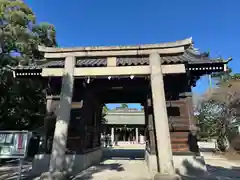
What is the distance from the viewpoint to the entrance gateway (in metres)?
5.23

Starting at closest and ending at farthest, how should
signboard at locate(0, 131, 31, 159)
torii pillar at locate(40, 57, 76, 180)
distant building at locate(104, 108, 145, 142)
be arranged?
torii pillar at locate(40, 57, 76, 180), signboard at locate(0, 131, 31, 159), distant building at locate(104, 108, 145, 142)

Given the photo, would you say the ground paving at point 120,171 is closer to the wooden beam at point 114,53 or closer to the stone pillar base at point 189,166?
the stone pillar base at point 189,166

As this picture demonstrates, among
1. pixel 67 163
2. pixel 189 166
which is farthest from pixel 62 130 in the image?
pixel 189 166

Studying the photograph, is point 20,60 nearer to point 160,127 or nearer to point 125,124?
point 160,127

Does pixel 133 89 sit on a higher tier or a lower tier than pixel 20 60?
lower

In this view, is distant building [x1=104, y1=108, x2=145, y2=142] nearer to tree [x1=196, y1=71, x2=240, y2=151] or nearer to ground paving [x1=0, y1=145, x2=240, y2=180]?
tree [x1=196, y1=71, x2=240, y2=151]

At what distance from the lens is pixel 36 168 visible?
287 inches

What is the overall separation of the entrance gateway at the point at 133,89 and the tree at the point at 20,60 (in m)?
2.64

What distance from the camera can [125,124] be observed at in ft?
88.0

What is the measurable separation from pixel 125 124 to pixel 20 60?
63.0ft

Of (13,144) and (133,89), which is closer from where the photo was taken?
(13,144)

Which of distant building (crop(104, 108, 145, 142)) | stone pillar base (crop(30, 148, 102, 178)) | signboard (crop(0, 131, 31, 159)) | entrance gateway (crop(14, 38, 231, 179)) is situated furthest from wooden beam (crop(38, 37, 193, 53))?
distant building (crop(104, 108, 145, 142))

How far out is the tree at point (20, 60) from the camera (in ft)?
31.8

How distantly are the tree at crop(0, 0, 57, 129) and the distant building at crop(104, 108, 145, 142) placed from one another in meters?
15.7
